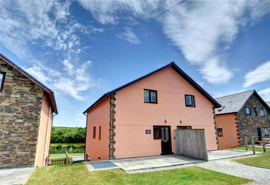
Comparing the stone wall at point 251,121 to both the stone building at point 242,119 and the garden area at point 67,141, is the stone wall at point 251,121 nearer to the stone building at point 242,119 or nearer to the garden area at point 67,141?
the stone building at point 242,119

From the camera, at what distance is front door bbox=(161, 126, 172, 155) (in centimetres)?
1143

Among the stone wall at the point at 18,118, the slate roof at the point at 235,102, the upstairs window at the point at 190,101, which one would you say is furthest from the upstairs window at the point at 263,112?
the stone wall at the point at 18,118

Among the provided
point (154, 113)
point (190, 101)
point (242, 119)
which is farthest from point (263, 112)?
point (154, 113)

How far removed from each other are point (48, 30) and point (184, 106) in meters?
11.4

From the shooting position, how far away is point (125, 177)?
6.14 meters

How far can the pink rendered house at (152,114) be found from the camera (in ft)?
33.5

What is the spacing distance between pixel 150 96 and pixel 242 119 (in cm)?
1524

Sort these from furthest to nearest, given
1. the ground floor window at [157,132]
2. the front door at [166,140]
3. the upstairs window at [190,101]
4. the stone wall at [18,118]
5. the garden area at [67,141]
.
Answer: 1. the garden area at [67,141]
2. the upstairs window at [190,101]
3. the front door at [166,140]
4. the ground floor window at [157,132]
5. the stone wall at [18,118]

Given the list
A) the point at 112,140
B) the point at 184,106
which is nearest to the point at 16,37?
the point at 112,140

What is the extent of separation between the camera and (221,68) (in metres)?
14.8

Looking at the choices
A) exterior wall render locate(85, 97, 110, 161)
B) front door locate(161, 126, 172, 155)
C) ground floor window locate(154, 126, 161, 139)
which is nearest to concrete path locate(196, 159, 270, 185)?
front door locate(161, 126, 172, 155)

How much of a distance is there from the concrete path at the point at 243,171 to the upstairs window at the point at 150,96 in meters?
5.27

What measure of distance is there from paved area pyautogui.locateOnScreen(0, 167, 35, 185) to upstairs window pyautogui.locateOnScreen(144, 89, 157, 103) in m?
7.88

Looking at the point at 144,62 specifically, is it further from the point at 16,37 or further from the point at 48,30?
the point at 16,37
